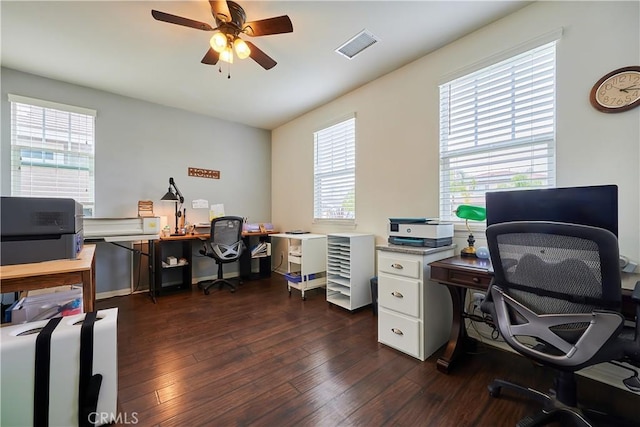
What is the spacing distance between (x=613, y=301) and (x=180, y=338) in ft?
9.15

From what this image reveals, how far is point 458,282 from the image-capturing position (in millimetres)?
1697

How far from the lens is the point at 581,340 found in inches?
41.3

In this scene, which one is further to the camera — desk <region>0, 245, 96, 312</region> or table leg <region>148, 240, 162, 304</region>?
table leg <region>148, 240, 162, 304</region>

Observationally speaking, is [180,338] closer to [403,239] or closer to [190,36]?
[403,239]

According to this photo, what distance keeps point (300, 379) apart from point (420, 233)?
1412mm

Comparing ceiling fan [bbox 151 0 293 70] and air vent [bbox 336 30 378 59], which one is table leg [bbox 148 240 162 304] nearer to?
ceiling fan [bbox 151 0 293 70]

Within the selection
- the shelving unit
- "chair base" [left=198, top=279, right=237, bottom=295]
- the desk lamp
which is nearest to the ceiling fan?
the desk lamp

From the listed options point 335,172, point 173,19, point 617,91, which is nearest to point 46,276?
point 173,19

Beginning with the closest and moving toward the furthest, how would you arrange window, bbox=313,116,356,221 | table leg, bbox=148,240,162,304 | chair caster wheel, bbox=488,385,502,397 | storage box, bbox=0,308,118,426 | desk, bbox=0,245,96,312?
storage box, bbox=0,308,118,426, desk, bbox=0,245,96,312, chair caster wheel, bbox=488,385,502,397, table leg, bbox=148,240,162,304, window, bbox=313,116,356,221

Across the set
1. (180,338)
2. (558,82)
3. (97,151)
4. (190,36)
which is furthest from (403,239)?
(97,151)

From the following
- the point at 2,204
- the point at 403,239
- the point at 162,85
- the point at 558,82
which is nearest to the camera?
the point at 2,204

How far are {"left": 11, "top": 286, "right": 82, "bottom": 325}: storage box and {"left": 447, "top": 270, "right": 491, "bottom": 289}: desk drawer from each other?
266 centimetres

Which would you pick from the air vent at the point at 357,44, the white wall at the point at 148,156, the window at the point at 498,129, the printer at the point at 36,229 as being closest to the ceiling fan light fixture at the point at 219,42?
the air vent at the point at 357,44

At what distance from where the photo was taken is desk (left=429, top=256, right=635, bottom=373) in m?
1.58
